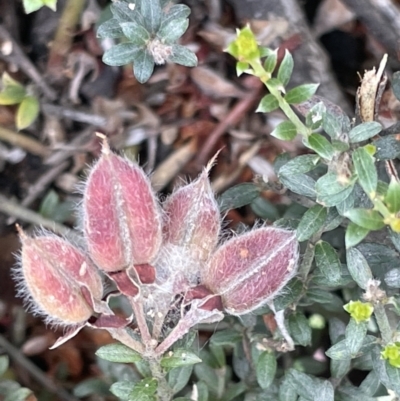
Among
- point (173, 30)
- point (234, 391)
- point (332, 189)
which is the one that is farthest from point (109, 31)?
point (234, 391)

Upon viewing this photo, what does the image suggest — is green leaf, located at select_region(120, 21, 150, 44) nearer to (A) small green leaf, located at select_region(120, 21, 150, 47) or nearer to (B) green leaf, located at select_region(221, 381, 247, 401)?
(A) small green leaf, located at select_region(120, 21, 150, 47)

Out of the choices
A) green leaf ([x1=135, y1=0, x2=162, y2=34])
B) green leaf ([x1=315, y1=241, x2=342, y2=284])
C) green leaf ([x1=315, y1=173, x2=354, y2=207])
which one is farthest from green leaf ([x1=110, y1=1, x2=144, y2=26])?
green leaf ([x1=315, y1=241, x2=342, y2=284])

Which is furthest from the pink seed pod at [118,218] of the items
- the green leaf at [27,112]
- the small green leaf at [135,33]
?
the green leaf at [27,112]

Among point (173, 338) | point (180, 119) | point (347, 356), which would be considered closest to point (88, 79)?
point (180, 119)

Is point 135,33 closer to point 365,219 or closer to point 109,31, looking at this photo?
point 109,31

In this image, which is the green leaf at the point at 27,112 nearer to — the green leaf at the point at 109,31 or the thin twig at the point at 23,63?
the thin twig at the point at 23,63

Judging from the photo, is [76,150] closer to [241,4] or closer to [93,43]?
[93,43]
